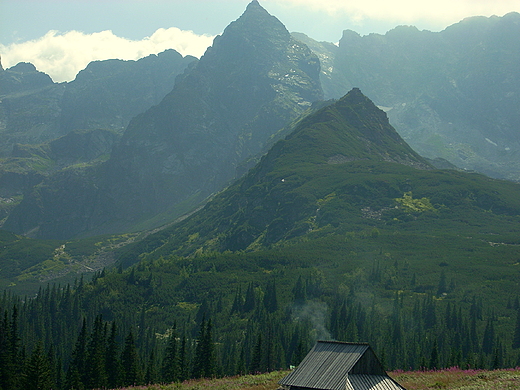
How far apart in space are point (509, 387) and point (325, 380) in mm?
21608

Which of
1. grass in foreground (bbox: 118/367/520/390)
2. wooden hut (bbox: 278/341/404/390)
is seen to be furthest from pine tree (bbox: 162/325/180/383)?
wooden hut (bbox: 278/341/404/390)

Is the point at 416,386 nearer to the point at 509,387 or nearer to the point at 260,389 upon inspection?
the point at 509,387

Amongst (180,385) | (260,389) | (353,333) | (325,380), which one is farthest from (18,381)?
(353,333)

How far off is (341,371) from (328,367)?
6.08 ft

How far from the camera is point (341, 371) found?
76812 mm

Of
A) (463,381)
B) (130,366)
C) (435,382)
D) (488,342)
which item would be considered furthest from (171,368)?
(488,342)

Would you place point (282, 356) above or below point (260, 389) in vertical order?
below

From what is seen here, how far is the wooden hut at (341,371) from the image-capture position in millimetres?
76113

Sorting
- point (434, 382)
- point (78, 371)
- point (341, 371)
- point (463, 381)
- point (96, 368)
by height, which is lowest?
point (78, 371)

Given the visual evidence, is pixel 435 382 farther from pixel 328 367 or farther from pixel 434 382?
pixel 328 367

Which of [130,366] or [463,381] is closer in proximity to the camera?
[463,381]

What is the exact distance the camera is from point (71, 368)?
141000mm

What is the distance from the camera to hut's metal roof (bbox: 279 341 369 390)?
7631cm

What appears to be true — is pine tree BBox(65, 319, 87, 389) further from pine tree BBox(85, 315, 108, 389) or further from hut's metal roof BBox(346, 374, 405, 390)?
hut's metal roof BBox(346, 374, 405, 390)
